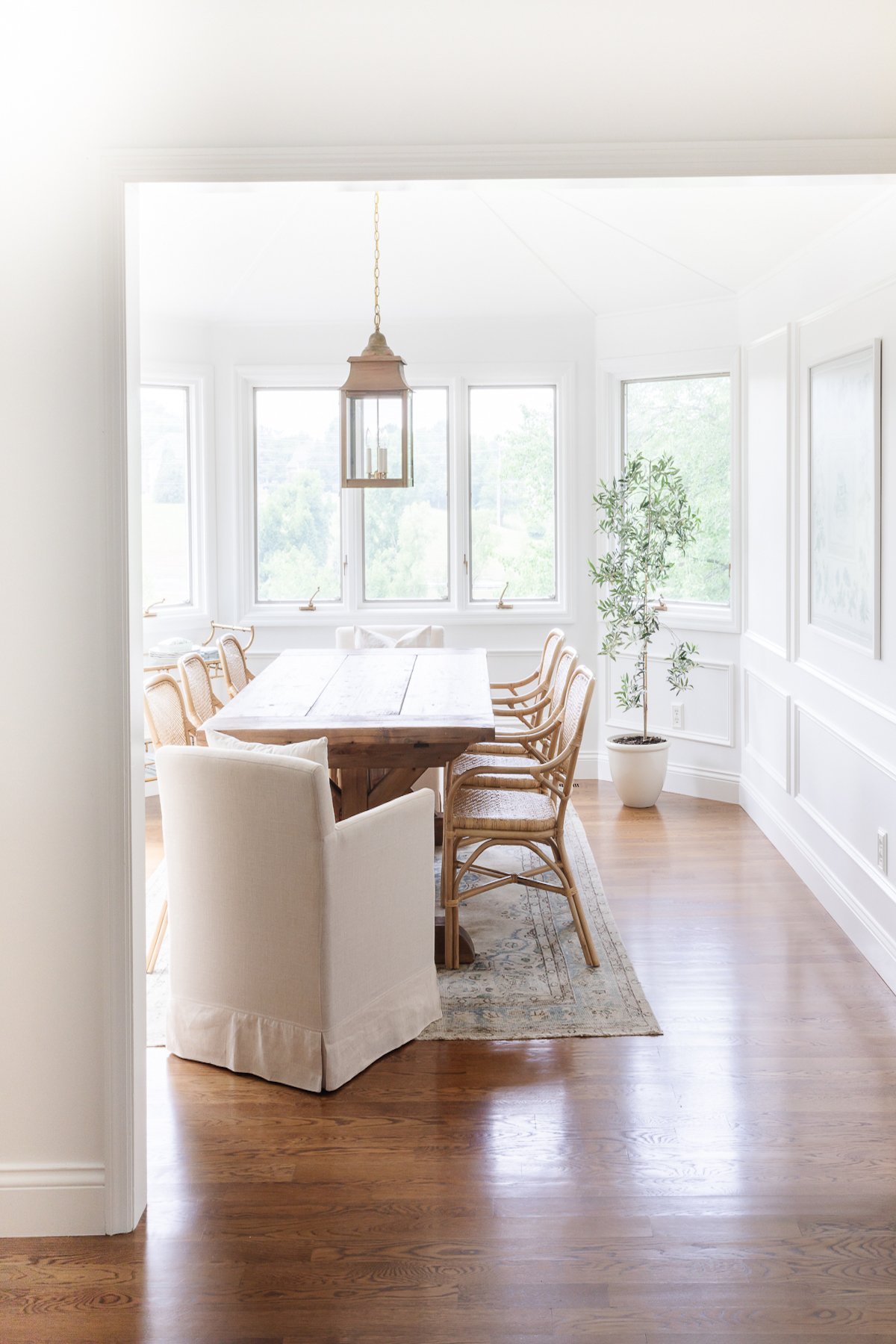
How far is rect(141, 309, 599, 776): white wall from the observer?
6.93 meters

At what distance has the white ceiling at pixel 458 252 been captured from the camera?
5.50 metres

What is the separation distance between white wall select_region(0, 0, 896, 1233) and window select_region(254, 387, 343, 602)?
14.9 feet

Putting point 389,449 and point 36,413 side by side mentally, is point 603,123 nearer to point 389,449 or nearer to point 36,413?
point 36,413

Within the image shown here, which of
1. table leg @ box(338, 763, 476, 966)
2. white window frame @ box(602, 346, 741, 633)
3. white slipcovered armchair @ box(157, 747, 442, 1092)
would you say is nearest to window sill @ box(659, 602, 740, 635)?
white window frame @ box(602, 346, 741, 633)

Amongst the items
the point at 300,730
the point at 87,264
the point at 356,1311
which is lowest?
the point at 356,1311

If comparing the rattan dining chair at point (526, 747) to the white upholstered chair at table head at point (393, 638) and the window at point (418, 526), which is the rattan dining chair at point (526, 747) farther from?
the window at point (418, 526)

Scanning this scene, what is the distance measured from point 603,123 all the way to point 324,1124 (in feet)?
8.12

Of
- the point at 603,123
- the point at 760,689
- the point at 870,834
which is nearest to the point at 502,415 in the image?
the point at 760,689

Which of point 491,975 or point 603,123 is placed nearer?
point 603,123

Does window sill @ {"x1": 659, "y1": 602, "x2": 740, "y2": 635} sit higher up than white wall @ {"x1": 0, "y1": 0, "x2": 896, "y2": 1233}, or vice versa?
white wall @ {"x1": 0, "y1": 0, "x2": 896, "y2": 1233}

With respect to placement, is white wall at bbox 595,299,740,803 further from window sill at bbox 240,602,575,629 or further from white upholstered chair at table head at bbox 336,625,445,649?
white upholstered chair at table head at bbox 336,625,445,649

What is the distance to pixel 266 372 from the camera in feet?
23.0

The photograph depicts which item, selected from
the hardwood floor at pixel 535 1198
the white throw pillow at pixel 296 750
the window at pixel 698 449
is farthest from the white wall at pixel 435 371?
the white throw pillow at pixel 296 750

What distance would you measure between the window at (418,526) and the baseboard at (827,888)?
2.23 m
